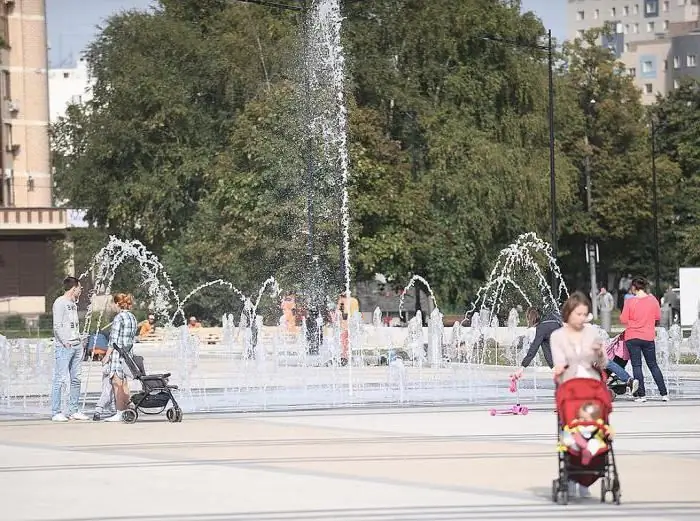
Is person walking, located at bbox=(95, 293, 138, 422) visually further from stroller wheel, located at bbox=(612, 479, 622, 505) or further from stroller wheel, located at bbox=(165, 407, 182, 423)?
stroller wheel, located at bbox=(612, 479, 622, 505)

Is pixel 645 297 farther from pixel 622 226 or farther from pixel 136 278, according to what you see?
pixel 622 226

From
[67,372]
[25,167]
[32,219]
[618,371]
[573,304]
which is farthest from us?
[25,167]

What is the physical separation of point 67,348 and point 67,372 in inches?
12.5

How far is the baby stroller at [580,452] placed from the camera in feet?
40.4

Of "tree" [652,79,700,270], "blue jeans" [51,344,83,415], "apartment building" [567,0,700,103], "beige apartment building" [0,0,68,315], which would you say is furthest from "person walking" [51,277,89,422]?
"apartment building" [567,0,700,103]

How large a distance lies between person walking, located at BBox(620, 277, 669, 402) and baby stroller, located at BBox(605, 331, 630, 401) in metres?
0.27

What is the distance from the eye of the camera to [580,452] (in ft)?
40.5

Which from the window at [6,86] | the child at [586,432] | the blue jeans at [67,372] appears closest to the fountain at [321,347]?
the blue jeans at [67,372]

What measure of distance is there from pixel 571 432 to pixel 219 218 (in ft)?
153

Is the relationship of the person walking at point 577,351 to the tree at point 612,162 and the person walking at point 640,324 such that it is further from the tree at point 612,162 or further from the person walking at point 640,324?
the tree at point 612,162

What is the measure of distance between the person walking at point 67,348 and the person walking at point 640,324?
657 cm

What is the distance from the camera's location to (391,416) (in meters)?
21.1

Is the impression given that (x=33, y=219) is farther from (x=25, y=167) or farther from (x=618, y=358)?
(x=618, y=358)

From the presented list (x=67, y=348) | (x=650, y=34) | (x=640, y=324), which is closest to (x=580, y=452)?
(x=67, y=348)
